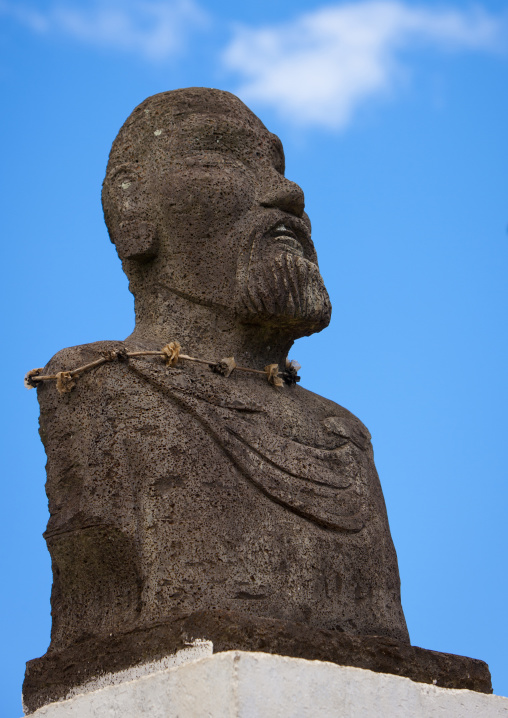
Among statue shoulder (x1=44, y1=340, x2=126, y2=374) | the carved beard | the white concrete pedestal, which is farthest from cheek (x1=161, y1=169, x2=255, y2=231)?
the white concrete pedestal

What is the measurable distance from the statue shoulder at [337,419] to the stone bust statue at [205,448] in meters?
0.02

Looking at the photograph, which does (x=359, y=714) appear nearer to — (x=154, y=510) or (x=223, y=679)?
(x=223, y=679)

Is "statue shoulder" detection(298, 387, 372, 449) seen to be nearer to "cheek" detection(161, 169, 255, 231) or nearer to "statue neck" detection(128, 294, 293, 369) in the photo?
"statue neck" detection(128, 294, 293, 369)

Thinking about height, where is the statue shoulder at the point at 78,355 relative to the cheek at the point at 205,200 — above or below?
below

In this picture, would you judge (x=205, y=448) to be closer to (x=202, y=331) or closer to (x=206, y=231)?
(x=202, y=331)

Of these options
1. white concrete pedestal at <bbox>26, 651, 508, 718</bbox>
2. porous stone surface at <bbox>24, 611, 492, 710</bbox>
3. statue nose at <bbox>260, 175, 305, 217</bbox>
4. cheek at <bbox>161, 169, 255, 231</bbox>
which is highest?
statue nose at <bbox>260, 175, 305, 217</bbox>

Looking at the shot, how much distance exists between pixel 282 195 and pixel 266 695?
266 centimetres

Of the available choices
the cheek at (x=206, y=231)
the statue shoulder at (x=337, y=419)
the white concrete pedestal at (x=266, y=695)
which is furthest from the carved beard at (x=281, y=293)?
the white concrete pedestal at (x=266, y=695)

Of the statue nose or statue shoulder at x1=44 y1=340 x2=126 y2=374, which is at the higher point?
the statue nose

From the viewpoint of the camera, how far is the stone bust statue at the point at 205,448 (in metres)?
5.50

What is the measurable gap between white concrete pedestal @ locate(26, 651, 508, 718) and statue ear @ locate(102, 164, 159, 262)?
2.22 metres

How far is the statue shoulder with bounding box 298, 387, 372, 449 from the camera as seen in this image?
21.2ft

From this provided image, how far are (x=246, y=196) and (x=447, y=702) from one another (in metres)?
2.58

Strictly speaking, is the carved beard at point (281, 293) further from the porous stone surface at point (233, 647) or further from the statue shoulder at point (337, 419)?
the porous stone surface at point (233, 647)
